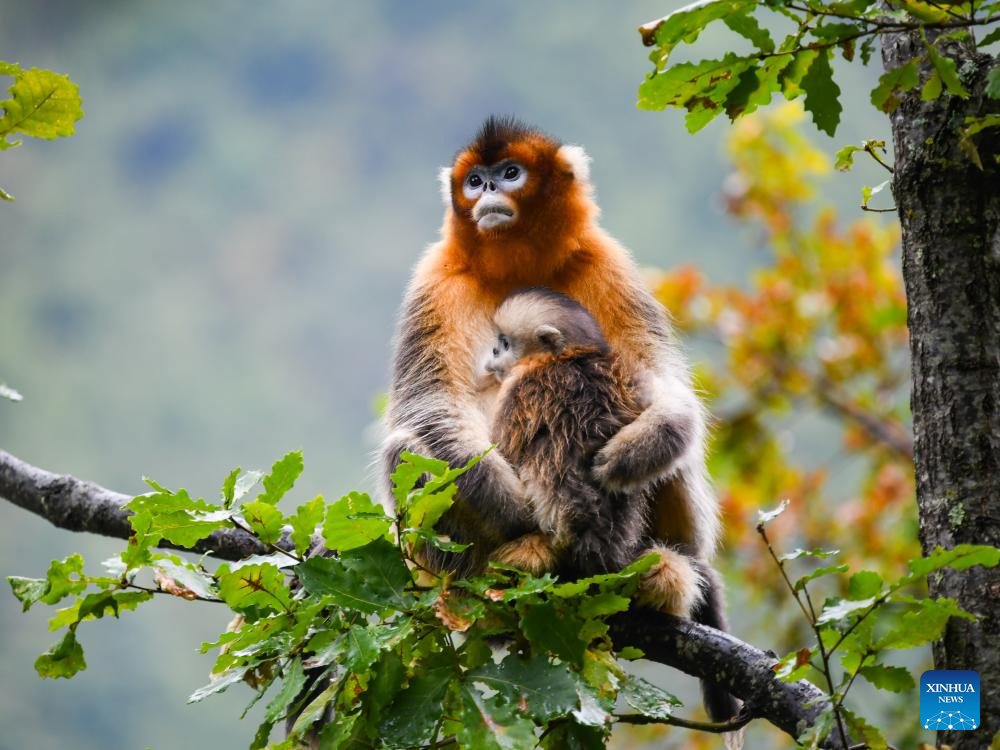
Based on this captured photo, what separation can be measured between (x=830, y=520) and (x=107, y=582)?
226 inches

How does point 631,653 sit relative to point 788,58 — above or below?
below

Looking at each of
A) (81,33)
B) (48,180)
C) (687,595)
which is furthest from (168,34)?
(687,595)

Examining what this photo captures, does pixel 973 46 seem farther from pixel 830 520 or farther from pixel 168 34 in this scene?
pixel 168 34

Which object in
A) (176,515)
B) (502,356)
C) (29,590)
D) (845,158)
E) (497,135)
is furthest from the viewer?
(497,135)

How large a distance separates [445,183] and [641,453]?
133cm

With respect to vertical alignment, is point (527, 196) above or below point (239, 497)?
above

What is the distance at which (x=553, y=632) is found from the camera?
198 centimetres

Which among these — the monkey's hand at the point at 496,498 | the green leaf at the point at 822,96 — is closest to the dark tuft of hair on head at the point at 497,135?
the monkey's hand at the point at 496,498

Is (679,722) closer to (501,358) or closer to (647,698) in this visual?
(647,698)

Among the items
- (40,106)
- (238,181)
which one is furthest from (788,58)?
(238,181)

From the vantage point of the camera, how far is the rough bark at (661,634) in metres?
2.26

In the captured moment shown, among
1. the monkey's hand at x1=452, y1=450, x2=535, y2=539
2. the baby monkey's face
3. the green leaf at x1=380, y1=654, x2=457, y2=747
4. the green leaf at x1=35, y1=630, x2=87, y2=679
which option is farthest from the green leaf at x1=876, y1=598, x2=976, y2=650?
the baby monkey's face

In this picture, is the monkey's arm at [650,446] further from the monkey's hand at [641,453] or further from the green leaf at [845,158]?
the green leaf at [845,158]

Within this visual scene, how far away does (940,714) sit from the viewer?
2000 millimetres
